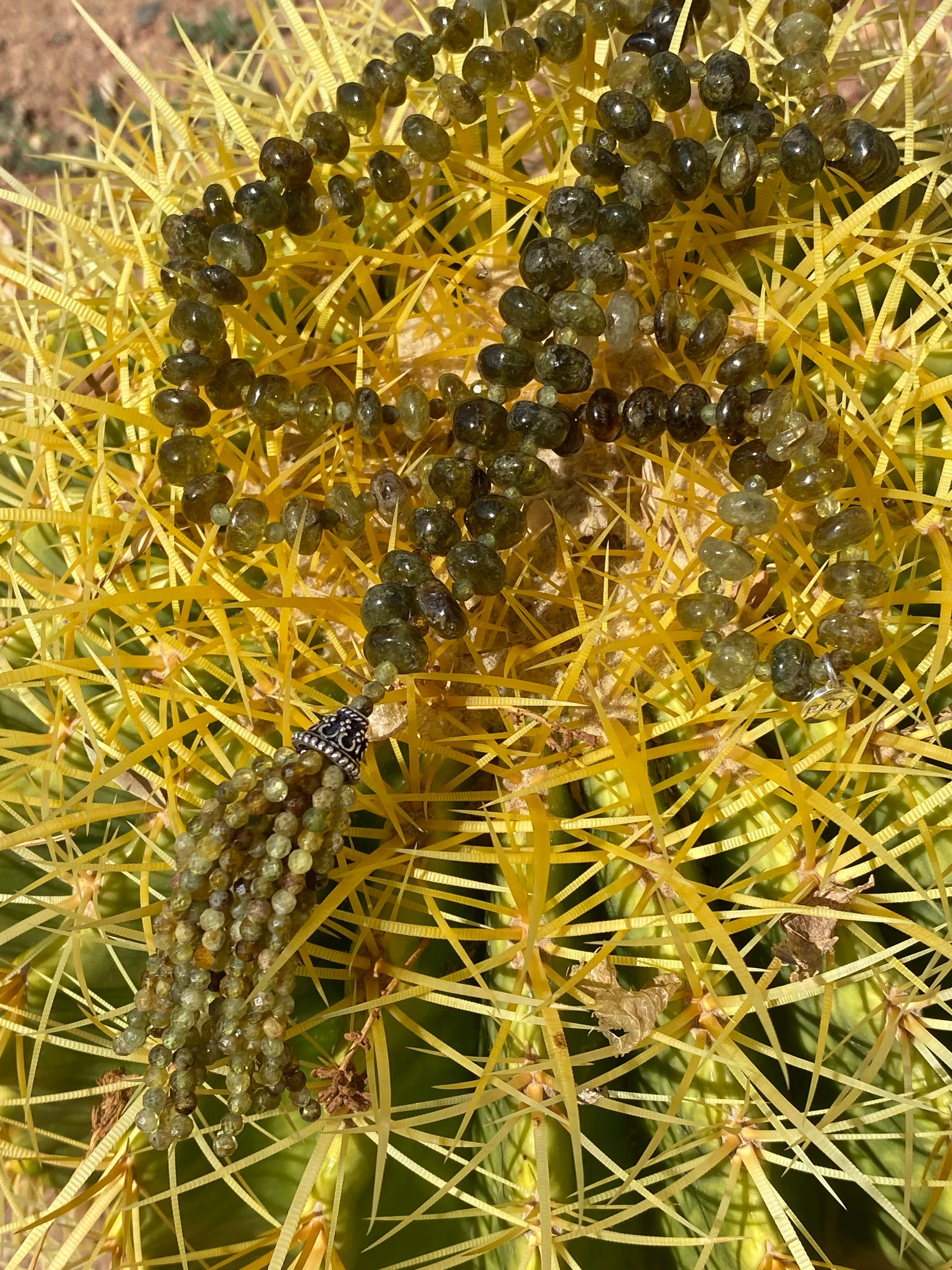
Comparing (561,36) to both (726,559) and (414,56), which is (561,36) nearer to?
(414,56)

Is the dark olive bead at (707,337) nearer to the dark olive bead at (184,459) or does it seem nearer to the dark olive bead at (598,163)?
the dark olive bead at (598,163)

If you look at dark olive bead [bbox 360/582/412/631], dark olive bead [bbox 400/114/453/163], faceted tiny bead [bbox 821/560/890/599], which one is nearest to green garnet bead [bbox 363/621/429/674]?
dark olive bead [bbox 360/582/412/631]

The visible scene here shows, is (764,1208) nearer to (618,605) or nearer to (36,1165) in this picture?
(618,605)

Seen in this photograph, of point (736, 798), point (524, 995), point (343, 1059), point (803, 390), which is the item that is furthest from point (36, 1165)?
point (803, 390)

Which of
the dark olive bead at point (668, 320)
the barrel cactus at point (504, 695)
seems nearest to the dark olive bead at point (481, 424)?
the barrel cactus at point (504, 695)

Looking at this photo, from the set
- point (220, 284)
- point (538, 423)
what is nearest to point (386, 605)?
point (538, 423)
